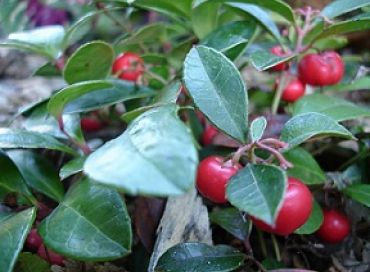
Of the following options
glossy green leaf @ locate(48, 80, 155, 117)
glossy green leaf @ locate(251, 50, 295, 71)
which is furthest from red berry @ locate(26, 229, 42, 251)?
glossy green leaf @ locate(251, 50, 295, 71)

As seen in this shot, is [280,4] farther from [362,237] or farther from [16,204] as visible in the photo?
[16,204]

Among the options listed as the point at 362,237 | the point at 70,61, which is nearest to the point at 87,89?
the point at 70,61

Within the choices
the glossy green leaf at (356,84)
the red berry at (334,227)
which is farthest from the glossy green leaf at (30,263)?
the glossy green leaf at (356,84)

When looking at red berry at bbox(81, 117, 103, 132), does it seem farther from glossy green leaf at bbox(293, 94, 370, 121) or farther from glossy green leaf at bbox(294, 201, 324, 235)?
glossy green leaf at bbox(294, 201, 324, 235)

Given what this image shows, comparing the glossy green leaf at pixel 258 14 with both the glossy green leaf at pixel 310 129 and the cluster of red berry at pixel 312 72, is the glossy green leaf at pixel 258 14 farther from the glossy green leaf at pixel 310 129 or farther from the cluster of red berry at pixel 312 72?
the glossy green leaf at pixel 310 129

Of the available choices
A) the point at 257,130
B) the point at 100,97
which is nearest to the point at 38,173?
the point at 100,97

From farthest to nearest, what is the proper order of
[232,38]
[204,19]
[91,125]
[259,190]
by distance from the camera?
[91,125], [204,19], [232,38], [259,190]

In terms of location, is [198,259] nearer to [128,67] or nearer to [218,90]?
[218,90]
